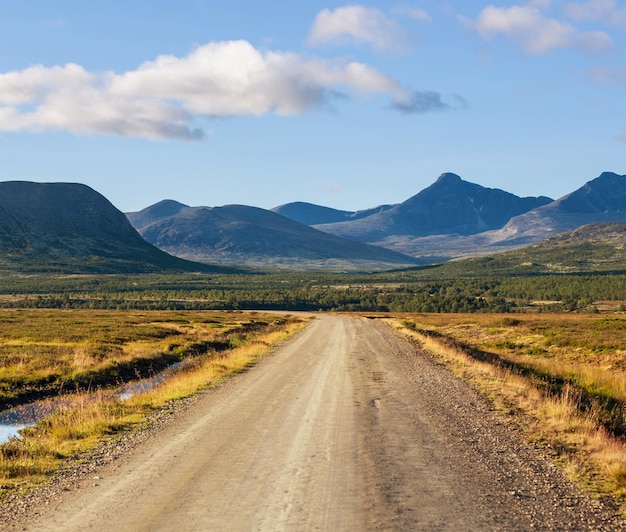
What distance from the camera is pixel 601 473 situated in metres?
11.8

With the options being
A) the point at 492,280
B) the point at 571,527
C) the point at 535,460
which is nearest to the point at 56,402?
the point at 535,460

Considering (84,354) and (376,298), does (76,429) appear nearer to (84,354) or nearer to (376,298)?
(84,354)

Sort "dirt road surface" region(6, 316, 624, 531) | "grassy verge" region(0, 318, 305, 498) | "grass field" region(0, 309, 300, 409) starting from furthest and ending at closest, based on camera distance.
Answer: "grass field" region(0, 309, 300, 409), "grassy verge" region(0, 318, 305, 498), "dirt road surface" region(6, 316, 624, 531)

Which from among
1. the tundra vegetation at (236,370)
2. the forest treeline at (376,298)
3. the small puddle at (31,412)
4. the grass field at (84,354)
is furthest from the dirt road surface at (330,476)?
the forest treeline at (376,298)

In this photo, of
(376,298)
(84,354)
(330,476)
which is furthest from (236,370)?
(376,298)

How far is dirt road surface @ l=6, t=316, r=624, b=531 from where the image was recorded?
9.44 metres

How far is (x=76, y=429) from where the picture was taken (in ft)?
53.8

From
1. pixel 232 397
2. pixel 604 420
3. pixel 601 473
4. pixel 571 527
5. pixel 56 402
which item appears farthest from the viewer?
pixel 56 402

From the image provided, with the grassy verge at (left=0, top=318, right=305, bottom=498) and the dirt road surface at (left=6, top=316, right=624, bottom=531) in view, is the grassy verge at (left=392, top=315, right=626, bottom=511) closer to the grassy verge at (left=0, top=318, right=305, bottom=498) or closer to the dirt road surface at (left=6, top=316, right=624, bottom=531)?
the dirt road surface at (left=6, top=316, right=624, bottom=531)

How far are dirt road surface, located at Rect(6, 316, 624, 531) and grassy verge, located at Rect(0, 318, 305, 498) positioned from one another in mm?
1270

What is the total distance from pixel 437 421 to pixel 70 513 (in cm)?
1046

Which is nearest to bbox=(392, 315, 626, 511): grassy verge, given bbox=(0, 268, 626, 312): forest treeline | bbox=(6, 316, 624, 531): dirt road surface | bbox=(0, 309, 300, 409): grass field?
bbox=(6, 316, 624, 531): dirt road surface

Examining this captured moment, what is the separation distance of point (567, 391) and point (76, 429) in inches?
566

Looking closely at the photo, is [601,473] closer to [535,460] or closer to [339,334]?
[535,460]
